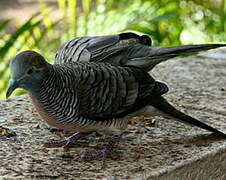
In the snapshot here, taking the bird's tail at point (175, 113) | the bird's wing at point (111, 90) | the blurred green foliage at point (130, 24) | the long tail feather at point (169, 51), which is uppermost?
→ the long tail feather at point (169, 51)

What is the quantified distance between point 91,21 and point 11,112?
117 inches

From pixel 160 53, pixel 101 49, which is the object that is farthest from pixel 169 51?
pixel 101 49

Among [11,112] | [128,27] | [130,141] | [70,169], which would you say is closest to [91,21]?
[128,27]

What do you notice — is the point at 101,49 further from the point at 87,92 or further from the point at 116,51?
the point at 87,92

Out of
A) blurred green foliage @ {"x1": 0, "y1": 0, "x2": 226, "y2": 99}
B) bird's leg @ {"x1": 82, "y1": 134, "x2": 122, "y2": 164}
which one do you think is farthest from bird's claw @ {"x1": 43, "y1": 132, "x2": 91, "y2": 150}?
blurred green foliage @ {"x1": 0, "y1": 0, "x2": 226, "y2": 99}

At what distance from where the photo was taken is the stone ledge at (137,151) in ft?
8.37

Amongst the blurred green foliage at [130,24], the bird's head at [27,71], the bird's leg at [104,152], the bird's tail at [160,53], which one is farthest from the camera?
the blurred green foliage at [130,24]

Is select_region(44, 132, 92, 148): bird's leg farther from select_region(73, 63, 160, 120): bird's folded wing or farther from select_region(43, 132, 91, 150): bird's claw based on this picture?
select_region(73, 63, 160, 120): bird's folded wing

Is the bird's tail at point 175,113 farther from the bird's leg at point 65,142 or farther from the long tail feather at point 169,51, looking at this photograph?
the bird's leg at point 65,142

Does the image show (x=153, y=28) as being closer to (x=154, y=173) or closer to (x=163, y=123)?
(x=163, y=123)

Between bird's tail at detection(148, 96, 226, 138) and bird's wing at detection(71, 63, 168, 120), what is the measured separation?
5 cm

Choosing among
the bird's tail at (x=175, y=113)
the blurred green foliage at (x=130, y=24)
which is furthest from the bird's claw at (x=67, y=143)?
the blurred green foliage at (x=130, y=24)

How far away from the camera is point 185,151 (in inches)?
112

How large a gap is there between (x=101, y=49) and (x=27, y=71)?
34.2 inches
